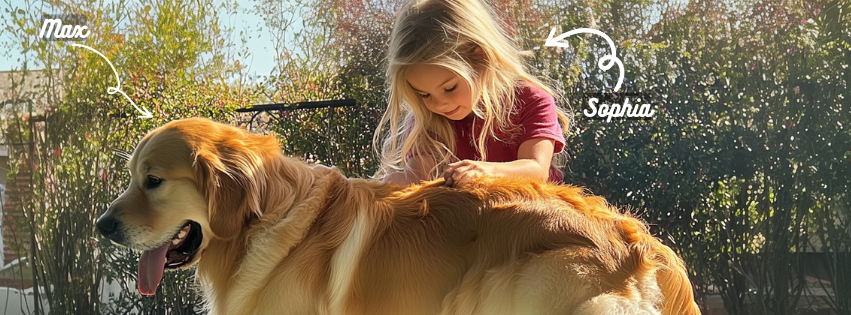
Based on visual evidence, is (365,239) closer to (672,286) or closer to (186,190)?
(186,190)

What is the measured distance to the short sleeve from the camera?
2686 mm

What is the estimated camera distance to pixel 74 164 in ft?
17.0

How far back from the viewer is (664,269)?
77.8 inches

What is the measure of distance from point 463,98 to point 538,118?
1.05 ft

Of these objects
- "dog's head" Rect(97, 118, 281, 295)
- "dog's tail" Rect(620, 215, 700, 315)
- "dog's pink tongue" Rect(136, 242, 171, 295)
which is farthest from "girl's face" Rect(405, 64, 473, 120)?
"dog's pink tongue" Rect(136, 242, 171, 295)

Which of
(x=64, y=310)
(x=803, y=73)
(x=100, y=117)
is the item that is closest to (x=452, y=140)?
(x=803, y=73)

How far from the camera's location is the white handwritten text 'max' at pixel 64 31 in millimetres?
5164

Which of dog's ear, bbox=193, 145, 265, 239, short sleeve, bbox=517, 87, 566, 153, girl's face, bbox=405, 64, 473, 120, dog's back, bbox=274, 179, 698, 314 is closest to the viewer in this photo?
dog's back, bbox=274, 179, 698, 314

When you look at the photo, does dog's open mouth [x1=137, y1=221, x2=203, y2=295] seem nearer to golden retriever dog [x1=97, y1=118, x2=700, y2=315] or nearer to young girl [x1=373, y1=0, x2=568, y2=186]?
golden retriever dog [x1=97, y1=118, x2=700, y2=315]

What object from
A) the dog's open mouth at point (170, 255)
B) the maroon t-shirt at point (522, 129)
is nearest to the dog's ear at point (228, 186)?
the dog's open mouth at point (170, 255)

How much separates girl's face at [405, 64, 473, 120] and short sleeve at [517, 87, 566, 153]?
0.23 meters

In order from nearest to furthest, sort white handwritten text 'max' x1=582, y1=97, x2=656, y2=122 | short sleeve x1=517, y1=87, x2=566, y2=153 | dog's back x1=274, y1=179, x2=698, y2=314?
dog's back x1=274, y1=179, x2=698, y2=314, short sleeve x1=517, y1=87, x2=566, y2=153, white handwritten text 'max' x1=582, y1=97, x2=656, y2=122

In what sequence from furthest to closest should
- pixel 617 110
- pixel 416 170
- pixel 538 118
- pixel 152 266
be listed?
pixel 617 110
pixel 416 170
pixel 538 118
pixel 152 266

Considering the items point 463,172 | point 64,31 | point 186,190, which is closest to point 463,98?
point 463,172
